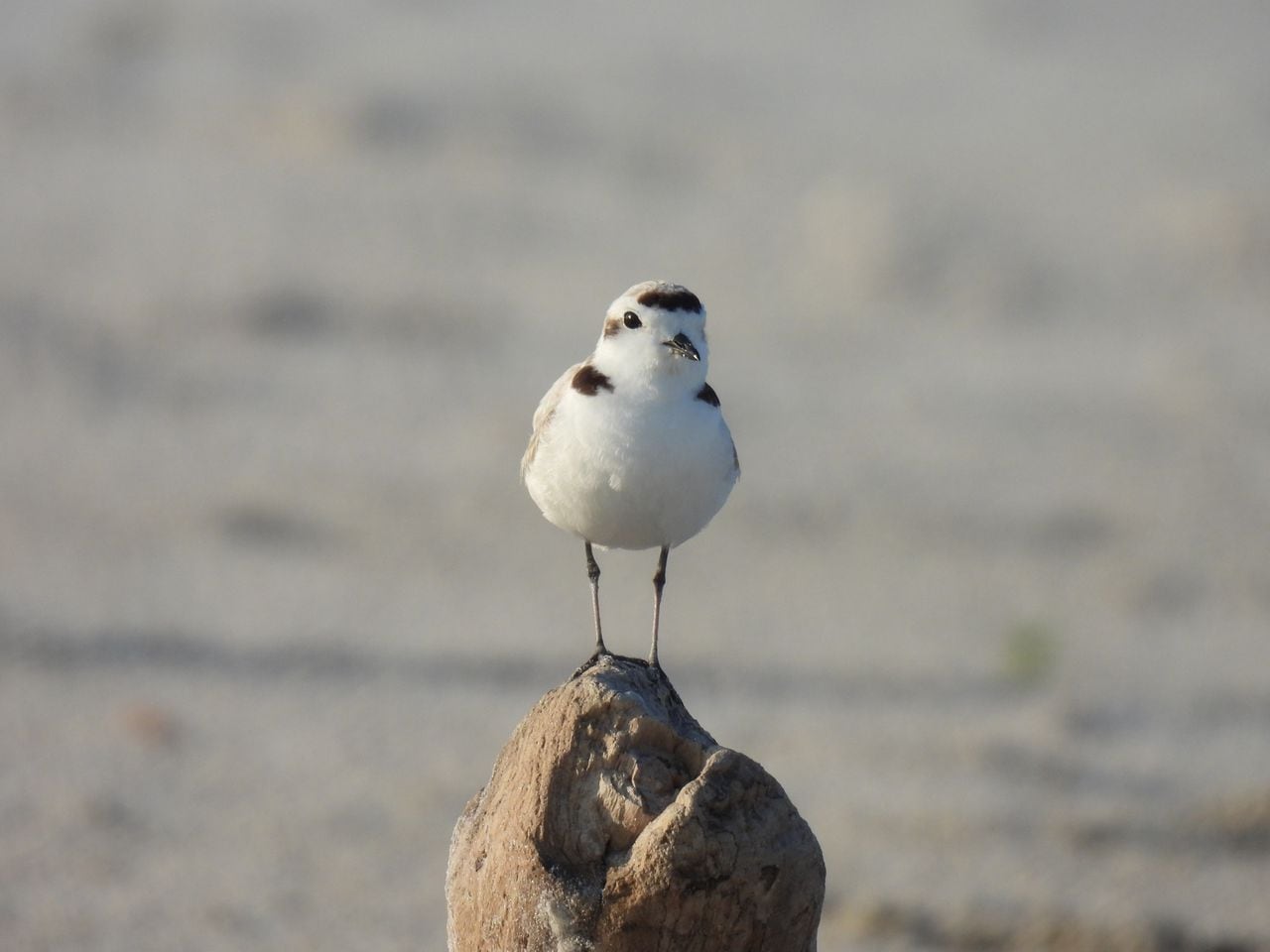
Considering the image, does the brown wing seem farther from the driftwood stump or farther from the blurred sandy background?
the blurred sandy background

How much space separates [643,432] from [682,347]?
334mm

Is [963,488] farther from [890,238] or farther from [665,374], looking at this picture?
[665,374]

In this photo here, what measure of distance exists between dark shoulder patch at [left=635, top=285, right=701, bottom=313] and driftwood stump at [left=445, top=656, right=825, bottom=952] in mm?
1329

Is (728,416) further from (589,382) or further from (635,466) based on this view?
(635,466)

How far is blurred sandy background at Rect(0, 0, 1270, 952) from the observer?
15195mm

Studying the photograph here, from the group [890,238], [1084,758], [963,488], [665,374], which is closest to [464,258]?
[890,238]

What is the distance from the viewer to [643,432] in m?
6.94

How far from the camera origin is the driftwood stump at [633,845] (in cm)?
671

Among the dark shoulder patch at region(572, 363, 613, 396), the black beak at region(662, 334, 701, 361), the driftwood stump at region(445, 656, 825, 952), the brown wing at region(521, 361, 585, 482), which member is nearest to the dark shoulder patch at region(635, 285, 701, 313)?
the black beak at region(662, 334, 701, 361)

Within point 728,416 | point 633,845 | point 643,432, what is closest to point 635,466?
point 643,432

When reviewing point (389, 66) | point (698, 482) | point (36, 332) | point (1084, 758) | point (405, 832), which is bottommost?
point (698, 482)

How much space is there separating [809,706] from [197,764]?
5313mm

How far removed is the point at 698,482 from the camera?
277 inches

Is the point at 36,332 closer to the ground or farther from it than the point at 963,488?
farther from it
